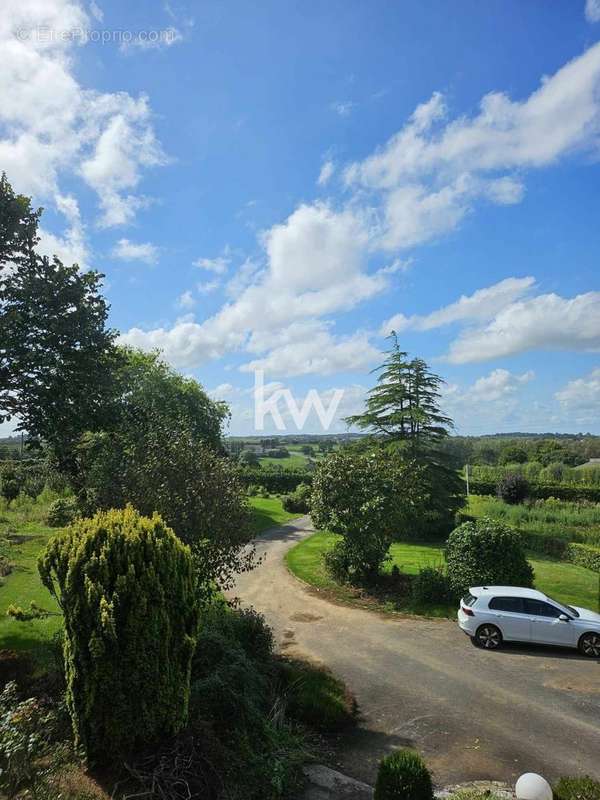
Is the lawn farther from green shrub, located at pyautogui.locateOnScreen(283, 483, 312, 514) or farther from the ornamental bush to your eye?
green shrub, located at pyautogui.locateOnScreen(283, 483, 312, 514)

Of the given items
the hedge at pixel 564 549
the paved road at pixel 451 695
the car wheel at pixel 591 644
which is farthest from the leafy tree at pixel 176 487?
A: the hedge at pixel 564 549

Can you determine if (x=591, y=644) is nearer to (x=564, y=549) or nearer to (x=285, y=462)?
(x=564, y=549)

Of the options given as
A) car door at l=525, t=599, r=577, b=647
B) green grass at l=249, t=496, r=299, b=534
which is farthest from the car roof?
green grass at l=249, t=496, r=299, b=534

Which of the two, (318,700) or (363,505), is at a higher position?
(363,505)

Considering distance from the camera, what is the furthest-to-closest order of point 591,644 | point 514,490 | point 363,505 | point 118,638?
1. point 514,490
2. point 363,505
3. point 591,644
4. point 118,638

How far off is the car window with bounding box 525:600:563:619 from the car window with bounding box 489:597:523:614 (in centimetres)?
21

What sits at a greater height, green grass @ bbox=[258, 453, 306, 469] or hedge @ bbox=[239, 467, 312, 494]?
green grass @ bbox=[258, 453, 306, 469]

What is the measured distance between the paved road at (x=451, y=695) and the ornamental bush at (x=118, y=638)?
14.3 ft

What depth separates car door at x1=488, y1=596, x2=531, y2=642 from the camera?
14812 mm

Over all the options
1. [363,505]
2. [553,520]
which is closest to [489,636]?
[363,505]

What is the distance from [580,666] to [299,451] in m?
90.7

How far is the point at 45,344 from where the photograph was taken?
13.6 meters

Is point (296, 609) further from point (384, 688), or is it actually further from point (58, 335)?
point (58, 335)

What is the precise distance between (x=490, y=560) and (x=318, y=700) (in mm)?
9496
